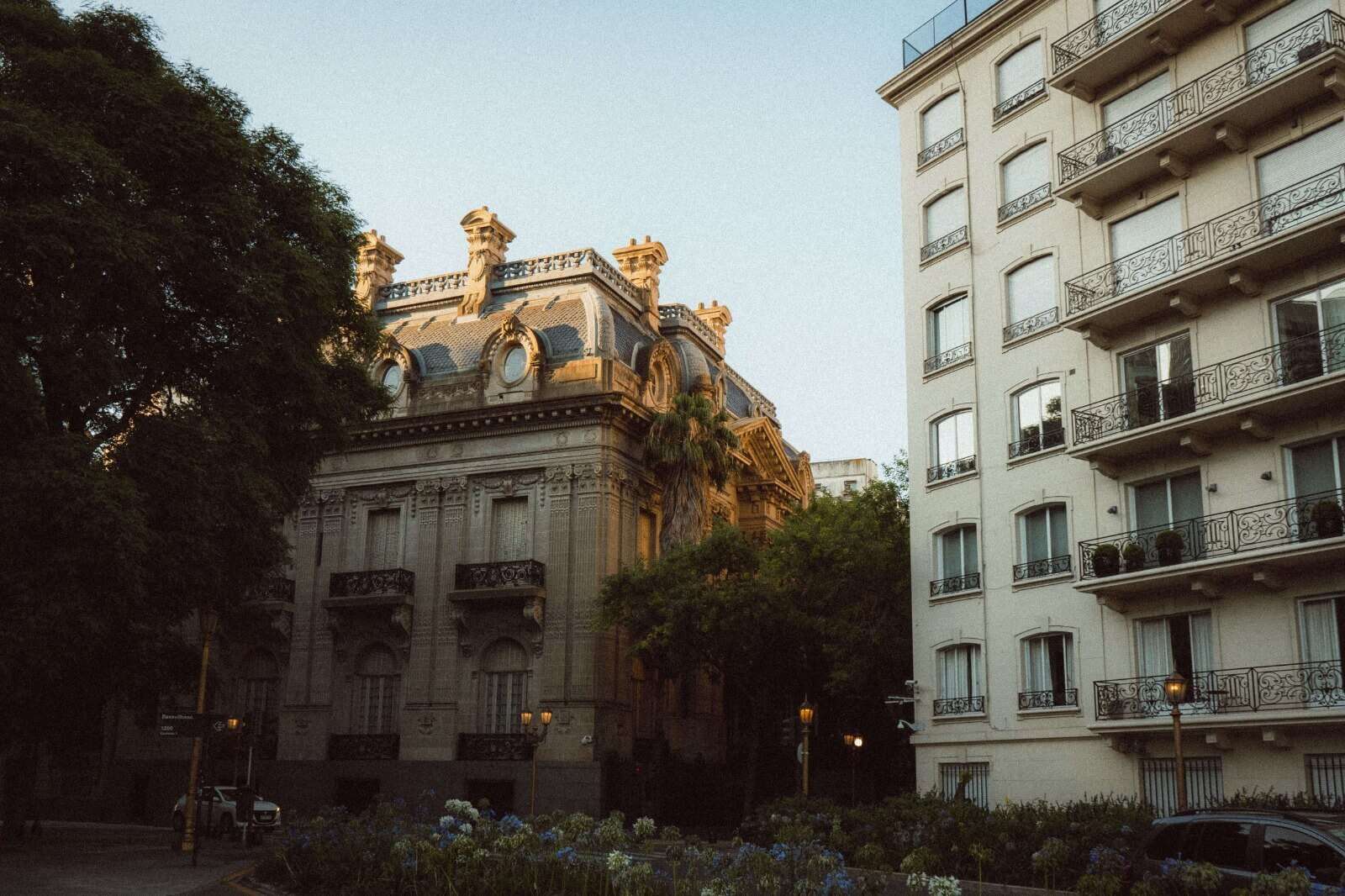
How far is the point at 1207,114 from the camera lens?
81.2 feet

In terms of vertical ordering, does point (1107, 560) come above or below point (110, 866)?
above

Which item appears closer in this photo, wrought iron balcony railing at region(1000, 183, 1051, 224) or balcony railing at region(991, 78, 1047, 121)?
wrought iron balcony railing at region(1000, 183, 1051, 224)

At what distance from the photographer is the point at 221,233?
1065 inches

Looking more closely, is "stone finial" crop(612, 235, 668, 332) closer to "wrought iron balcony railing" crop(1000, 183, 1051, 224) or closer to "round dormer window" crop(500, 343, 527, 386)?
"round dormer window" crop(500, 343, 527, 386)

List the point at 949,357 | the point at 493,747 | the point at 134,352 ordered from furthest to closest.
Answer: the point at 493,747 → the point at 949,357 → the point at 134,352

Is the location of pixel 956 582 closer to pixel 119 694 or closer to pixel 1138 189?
pixel 1138 189

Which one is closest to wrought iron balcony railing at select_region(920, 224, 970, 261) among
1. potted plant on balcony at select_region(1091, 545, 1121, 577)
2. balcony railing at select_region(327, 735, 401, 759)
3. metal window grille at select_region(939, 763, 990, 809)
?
potted plant on balcony at select_region(1091, 545, 1121, 577)

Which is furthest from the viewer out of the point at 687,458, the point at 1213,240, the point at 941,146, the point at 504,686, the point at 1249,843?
the point at 687,458

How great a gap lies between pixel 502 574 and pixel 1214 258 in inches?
1044

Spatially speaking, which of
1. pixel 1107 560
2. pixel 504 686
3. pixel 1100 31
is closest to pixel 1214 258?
pixel 1107 560

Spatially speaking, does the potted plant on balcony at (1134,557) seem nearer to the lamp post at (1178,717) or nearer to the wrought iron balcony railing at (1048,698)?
the wrought iron balcony railing at (1048,698)

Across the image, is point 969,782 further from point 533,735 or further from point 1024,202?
point 533,735

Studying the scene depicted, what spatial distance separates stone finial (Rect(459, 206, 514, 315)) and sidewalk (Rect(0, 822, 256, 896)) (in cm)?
2274

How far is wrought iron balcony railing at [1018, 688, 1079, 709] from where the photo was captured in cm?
2673
